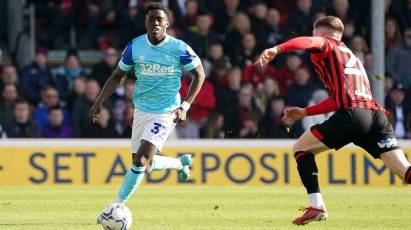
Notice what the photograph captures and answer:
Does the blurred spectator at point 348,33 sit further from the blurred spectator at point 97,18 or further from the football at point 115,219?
the football at point 115,219

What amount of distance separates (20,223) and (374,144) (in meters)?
3.34

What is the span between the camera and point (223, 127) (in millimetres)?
17719

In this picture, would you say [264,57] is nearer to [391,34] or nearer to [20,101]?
[20,101]

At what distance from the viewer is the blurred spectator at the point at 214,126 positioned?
58.2 feet

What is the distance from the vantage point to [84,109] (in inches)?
703

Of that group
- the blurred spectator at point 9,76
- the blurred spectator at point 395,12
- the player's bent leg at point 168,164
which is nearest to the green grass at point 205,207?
the player's bent leg at point 168,164

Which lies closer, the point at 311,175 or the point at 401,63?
the point at 311,175

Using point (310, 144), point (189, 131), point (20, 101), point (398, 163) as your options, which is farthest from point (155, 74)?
point (189, 131)

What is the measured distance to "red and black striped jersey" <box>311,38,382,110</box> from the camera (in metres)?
10.2

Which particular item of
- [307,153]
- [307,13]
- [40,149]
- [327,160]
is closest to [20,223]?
[307,153]

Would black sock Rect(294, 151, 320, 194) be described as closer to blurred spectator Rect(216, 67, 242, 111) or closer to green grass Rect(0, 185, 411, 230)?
green grass Rect(0, 185, 411, 230)

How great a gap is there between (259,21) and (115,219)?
31.8 feet

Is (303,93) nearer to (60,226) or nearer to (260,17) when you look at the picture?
(260,17)

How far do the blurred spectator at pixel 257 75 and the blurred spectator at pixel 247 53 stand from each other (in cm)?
14
